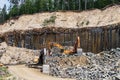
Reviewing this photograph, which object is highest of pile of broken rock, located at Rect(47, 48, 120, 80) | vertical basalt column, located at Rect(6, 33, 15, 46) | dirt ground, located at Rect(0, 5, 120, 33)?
dirt ground, located at Rect(0, 5, 120, 33)

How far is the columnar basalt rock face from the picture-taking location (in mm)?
41772

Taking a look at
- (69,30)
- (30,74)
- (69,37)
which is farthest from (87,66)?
(69,30)

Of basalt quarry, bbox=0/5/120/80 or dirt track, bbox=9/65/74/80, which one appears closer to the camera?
dirt track, bbox=9/65/74/80

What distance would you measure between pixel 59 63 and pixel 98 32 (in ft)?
33.4

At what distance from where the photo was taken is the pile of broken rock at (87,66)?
102ft

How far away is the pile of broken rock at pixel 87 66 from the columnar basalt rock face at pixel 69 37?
540 cm

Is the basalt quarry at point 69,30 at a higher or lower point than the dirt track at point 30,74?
higher

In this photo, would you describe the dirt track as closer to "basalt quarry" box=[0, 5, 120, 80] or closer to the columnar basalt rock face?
"basalt quarry" box=[0, 5, 120, 80]

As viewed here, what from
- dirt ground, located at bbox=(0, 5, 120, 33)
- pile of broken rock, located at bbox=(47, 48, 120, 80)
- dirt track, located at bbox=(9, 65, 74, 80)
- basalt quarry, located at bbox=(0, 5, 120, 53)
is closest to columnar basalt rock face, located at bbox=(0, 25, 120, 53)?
basalt quarry, located at bbox=(0, 5, 120, 53)

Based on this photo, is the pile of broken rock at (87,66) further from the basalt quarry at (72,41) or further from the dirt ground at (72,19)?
the dirt ground at (72,19)

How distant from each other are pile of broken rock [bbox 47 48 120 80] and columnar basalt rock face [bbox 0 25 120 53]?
17.7ft

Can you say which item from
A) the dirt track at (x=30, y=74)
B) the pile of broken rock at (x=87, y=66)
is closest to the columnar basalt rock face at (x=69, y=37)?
the pile of broken rock at (x=87, y=66)

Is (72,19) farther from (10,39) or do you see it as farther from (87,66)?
(87,66)

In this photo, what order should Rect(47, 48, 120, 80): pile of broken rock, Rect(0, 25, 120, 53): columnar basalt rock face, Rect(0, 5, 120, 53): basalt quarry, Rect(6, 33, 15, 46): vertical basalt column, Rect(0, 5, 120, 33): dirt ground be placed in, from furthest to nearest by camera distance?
Rect(6, 33, 15, 46): vertical basalt column, Rect(0, 5, 120, 33): dirt ground, Rect(0, 5, 120, 53): basalt quarry, Rect(0, 25, 120, 53): columnar basalt rock face, Rect(47, 48, 120, 80): pile of broken rock
